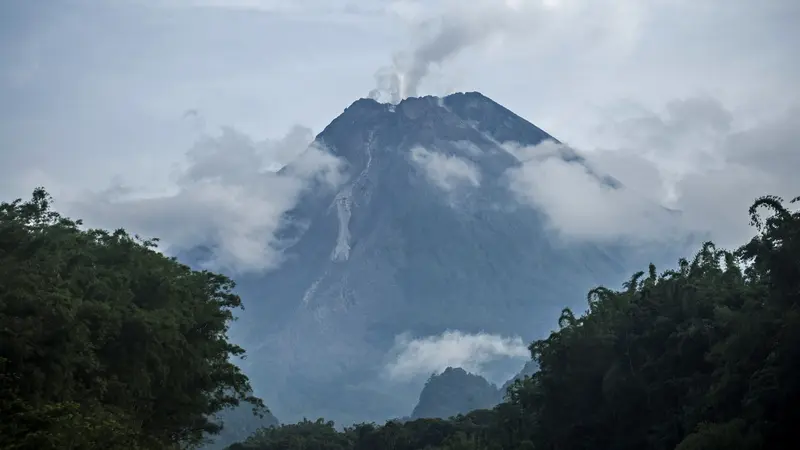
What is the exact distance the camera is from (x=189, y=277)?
4769 centimetres

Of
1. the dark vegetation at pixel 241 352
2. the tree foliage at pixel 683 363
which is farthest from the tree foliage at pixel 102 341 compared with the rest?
the tree foliage at pixel 683 363

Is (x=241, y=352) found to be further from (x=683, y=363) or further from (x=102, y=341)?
(x=683, y=363)

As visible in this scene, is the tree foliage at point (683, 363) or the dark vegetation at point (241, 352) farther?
the tree foliage at point (683, 363)

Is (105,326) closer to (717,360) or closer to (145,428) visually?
(145,428)

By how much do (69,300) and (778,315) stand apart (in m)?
23.0

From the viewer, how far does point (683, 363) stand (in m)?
40.7

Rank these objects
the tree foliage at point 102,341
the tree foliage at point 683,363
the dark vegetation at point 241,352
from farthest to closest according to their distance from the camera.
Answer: the tree foliage at point 683,363
the dark vegetation at point 241,352
the tree foliage at point 102,341

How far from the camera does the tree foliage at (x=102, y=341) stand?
23.5 m

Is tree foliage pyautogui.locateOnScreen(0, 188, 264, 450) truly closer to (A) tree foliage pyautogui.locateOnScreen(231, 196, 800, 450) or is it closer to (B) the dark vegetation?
(B) the dark vegetation

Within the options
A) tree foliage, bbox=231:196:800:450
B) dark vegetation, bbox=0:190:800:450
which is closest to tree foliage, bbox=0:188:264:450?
dark vegetation, bbox=0:190:800:450

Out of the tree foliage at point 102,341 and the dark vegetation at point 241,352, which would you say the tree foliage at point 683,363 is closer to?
the dark vegetation at point 241,352

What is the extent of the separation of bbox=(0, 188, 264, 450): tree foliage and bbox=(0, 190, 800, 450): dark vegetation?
7 centimetres

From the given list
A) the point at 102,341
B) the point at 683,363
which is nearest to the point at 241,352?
the point at 102,341

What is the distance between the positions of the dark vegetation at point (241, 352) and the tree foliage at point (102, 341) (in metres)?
0.07
